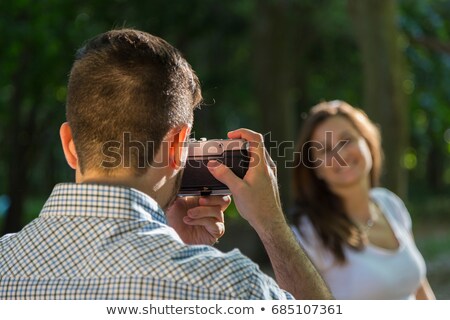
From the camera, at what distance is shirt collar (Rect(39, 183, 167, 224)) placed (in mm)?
1804

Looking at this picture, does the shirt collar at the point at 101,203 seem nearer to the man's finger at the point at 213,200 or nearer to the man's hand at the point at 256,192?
the man's hand at the point at 256,192

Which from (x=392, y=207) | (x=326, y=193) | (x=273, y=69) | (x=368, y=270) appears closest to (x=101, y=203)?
(x=368, y=270)

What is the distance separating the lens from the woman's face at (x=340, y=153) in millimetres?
4488

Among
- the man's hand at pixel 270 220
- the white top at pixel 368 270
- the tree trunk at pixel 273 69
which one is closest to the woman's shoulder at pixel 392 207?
the white top at pixel 368 270

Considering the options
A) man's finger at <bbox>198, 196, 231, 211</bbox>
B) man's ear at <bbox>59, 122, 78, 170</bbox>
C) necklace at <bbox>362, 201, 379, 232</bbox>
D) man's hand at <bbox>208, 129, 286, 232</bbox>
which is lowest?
necklace at <bbox>362, 201, 379, 232</bbox>

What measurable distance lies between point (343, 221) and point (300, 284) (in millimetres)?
2266

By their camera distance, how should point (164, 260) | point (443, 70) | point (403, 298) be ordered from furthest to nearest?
1. point (443, 70)
2. point (403, 298)
3. point (164, 260)

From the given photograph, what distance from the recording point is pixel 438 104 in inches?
675

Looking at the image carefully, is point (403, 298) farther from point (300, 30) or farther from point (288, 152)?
point (300, 30)

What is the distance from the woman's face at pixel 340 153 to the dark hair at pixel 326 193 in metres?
0.03

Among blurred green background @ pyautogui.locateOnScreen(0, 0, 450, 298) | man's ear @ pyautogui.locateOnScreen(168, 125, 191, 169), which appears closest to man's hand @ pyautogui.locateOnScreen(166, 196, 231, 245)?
man's ear @ pyautogui.locateOnScreen(168, 125, 191, 169)

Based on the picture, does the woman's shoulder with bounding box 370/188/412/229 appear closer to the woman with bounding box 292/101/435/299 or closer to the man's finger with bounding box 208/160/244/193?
the woman with bounding box 292/101/435/299

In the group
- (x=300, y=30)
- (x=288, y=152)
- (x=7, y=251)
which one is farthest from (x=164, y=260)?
(x=300, y=30)

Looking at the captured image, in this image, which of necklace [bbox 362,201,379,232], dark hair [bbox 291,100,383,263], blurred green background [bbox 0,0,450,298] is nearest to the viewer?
dark hair [bbox 291,100,383,263]
